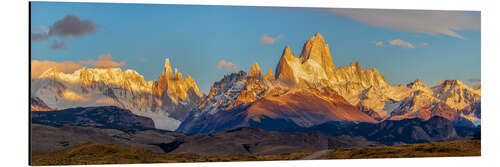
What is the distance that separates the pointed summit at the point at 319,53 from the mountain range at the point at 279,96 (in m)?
0.07

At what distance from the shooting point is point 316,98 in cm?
4716

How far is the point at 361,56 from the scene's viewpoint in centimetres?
4347

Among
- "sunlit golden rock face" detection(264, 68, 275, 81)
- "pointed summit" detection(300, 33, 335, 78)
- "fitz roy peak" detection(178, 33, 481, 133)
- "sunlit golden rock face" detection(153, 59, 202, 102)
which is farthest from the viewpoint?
"sunlit golden rock face" detection(264, 68, 275, 81)

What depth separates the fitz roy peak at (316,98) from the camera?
4391cm

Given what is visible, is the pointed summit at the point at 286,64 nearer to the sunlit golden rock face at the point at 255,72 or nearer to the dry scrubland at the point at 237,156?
the sunlit golden rock face at the point at 255,72

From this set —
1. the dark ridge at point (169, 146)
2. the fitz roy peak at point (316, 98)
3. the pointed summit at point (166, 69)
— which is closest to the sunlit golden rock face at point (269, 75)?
the fitz roy peak at point (316, 98)

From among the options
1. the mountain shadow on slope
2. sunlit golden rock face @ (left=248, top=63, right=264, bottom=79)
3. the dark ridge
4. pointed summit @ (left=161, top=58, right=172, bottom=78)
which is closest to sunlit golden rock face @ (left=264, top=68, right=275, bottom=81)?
sunlit golden rock face @ (left=248, top=63, right=264, bottom=79)

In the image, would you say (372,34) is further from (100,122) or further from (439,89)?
(100,122)

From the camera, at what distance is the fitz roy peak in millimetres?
43906

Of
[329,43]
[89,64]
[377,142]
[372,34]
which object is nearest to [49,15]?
[89,64]

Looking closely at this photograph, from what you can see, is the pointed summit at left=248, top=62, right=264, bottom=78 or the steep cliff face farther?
the pointed summit at left=248, top=62, right=264, bottom=78

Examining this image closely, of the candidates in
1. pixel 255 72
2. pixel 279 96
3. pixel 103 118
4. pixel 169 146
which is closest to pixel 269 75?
A: pixel 255 72

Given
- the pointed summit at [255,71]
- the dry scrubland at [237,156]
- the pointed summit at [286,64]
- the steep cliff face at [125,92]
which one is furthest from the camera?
the pointed summit at [286,64]

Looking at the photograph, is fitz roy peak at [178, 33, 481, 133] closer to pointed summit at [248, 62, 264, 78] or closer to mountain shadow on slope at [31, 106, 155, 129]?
pointed summit at [248, 62, 264, 78]
